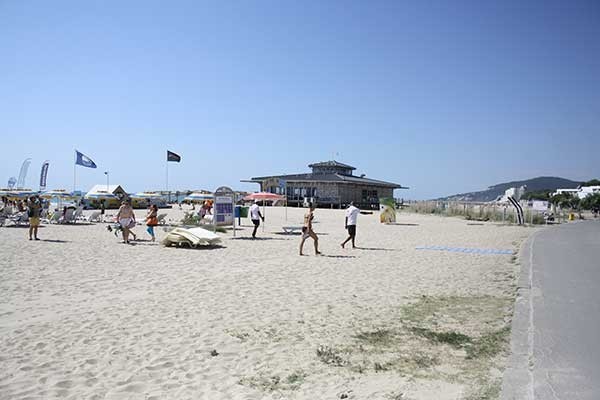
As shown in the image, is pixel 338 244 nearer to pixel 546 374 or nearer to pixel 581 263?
pixel 581 263

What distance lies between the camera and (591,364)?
3.88 m

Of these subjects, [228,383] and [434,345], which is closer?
[228,383]

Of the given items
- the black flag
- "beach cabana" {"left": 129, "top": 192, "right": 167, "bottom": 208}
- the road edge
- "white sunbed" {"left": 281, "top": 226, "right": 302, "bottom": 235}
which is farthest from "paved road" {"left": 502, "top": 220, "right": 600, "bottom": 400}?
"beach cabana" {"left": 129, "top": 192, "right": 167, "bottom": 208}

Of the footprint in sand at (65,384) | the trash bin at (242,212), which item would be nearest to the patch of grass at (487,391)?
the footprint in sand at (65,384)

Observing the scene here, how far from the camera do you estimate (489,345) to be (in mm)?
4730

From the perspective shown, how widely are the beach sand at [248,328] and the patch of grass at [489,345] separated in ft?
0.04

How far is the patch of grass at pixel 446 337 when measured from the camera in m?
4.87

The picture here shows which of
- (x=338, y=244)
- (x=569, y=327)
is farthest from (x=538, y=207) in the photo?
(x=569, y=327)

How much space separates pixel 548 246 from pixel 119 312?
530 inches

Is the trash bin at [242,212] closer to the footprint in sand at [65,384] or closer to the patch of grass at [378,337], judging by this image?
the patch of grass at [378,337]

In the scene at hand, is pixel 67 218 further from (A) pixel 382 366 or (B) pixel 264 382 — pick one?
(A) pixel 382 366

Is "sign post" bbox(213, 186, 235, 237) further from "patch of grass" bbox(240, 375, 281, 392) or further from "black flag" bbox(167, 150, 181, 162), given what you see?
"patch of grass" bbox(240, 375, 281, 392)

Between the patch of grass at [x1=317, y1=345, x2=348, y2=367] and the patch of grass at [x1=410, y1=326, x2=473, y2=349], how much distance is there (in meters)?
1.21

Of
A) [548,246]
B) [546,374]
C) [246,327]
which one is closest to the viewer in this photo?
[546,374]
